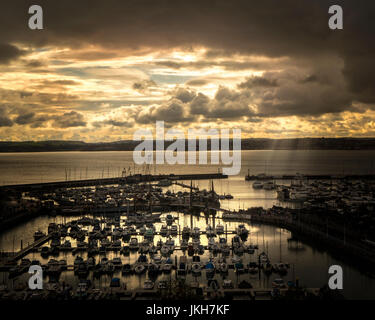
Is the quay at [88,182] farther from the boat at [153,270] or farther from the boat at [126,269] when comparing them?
the boat at [153,270]

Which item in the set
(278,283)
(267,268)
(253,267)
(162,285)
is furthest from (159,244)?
(278,283)

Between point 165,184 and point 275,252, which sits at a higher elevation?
point 165,184

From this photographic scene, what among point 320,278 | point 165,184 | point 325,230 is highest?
point 165,184

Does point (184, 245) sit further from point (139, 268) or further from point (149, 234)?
point (139, 268)

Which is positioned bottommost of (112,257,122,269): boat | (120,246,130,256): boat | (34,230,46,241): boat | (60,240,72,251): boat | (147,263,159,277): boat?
(147,263,159,277): boat

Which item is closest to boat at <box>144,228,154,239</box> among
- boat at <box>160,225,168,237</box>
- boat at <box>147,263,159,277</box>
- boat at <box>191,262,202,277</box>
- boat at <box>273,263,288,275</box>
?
boat at <box>160,225,168,237</box>

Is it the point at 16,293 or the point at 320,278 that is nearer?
the point at 16,293

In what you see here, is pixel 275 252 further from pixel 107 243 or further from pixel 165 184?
pixel 165 184

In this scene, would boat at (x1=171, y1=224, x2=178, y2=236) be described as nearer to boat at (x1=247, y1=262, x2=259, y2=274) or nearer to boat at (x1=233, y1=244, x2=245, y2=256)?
boat at (x1=233, y1=244, x2=245, y2=256)

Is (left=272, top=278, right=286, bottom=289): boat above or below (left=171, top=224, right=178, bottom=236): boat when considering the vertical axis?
below

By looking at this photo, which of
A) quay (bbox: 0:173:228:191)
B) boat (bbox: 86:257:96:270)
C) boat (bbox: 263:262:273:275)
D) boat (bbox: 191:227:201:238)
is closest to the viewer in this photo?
boat (bbox: 263:262:273:275)
